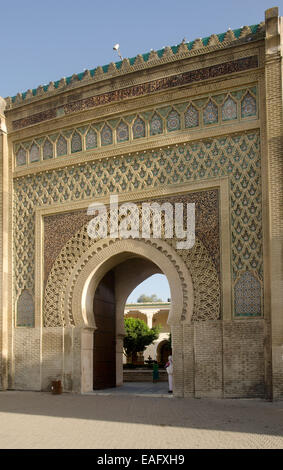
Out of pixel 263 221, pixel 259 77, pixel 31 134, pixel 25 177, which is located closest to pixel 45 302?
pixel 25 177

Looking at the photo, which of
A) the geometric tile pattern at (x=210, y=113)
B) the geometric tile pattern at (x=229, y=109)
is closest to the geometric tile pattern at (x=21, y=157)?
the geometric tile pattern at (x=210, y=113)

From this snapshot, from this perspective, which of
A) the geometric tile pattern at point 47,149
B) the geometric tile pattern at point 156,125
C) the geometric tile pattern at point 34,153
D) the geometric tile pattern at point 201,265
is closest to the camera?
the geometric tile pattern at point 201,265

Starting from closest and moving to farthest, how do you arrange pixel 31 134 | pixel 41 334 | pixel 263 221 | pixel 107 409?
pixel 107 409, pixel 263 221, pixel 41 334, pixel 31 134

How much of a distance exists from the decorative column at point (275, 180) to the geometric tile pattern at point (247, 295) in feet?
0.71

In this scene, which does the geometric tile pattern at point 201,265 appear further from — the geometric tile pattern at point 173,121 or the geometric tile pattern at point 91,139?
the geometric tile pattern at point 91,139

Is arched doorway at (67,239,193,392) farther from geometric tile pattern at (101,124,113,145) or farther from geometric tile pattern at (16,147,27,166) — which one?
geometric tile pattern at (16,147,27,166)

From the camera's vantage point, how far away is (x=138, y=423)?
575cm

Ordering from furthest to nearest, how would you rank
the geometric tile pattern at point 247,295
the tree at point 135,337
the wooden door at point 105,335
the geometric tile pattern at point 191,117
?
the tree at point 135,337
the wooden door at point 105,335
the geometric tile pattern at point 191,117
the geometric tile pattern at point 247,295

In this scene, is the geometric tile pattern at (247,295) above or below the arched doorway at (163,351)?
above

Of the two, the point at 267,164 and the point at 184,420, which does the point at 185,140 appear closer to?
the point at 267,164

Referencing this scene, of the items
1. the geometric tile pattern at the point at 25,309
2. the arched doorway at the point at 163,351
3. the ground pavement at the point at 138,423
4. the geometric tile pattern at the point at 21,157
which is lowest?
the arched doorway at the point at 163,351

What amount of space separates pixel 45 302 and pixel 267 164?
443cm

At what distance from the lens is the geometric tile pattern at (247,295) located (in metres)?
7.68

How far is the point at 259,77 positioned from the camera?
805 centimetres
